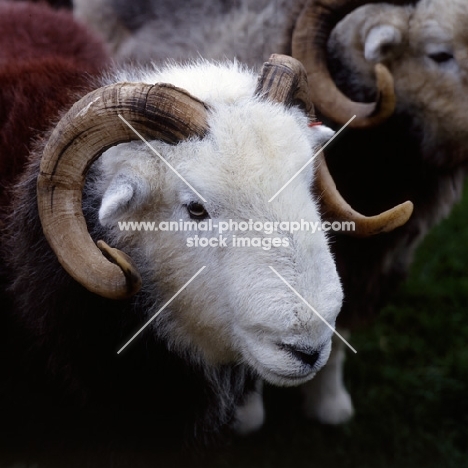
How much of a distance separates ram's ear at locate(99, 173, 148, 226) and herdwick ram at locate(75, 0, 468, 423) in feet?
6.09

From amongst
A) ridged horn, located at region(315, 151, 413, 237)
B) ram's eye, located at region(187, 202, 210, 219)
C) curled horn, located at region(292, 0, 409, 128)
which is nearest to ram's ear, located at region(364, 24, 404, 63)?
curled horn, located at region(292, 0, 409, 128)

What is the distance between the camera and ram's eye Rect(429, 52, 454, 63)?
454 cm

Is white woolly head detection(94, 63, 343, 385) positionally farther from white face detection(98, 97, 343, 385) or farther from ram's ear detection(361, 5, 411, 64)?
ram's ear detection(361, 5, 411, 64)

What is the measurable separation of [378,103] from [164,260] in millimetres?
1866

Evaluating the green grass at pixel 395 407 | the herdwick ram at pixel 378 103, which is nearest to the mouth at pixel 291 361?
the green grass at pixel 395 407

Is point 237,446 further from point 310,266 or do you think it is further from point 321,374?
point 310,266

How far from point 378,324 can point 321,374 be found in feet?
4.15

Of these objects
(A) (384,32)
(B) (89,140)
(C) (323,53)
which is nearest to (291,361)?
(B) (89,140)

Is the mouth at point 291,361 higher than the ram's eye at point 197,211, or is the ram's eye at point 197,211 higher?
the ram's eye at point 197,211

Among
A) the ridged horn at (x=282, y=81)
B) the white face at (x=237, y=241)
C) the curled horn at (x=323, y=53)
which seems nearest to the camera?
the white face at (x=237, y=241)

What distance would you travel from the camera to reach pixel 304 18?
4.52 metres

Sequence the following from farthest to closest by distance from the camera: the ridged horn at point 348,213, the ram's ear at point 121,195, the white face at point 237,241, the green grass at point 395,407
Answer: the green grass at point 395,407
the ridged horn at point 348,213
the ram's ear at point 121,195
the white face at point 237,241

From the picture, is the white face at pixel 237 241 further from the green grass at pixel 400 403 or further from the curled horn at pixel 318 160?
the green grass at pixel 400 403

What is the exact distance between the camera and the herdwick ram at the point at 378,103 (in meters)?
4.50
